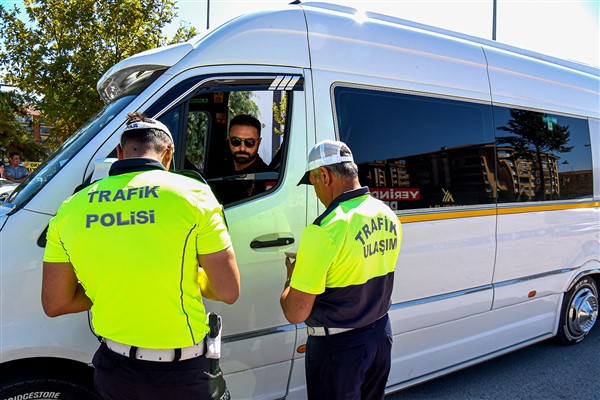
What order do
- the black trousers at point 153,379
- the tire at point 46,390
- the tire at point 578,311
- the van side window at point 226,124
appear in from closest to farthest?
the black trousers at point 153,379 → the tire at point 46,390 → the van side window at point 226,124 → the tire at point 578,311

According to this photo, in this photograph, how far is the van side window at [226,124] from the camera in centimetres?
256

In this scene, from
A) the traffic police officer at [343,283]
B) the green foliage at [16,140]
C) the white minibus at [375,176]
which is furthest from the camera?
the green foliage at [16,140]

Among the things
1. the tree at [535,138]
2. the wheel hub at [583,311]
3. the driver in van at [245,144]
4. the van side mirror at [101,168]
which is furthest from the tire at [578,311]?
the van side mirror at [101,168]

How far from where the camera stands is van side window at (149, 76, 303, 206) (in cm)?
256

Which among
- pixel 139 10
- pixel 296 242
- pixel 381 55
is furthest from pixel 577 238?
pixel 139 10

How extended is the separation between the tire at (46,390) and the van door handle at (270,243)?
44.0 inches

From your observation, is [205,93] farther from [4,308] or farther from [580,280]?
[580,280]

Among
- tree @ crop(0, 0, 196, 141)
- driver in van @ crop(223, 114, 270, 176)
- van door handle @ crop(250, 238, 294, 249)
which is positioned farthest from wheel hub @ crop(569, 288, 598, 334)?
tree @ crop(0, 0, 196, 141)

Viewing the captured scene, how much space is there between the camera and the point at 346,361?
213 centimetres

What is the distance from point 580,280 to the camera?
15.8 feet

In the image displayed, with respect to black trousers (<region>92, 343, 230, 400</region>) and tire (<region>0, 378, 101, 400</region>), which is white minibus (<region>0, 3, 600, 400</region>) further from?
black trousers (<region>92, 343, 230, 400</region>)

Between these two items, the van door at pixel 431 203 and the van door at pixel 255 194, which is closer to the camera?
the van door at pixel 255 194

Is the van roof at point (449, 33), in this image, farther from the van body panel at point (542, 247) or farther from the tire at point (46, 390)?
the tire at point (46, 390)

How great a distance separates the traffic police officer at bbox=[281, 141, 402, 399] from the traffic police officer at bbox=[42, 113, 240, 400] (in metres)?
0.40
